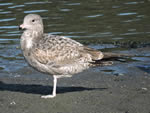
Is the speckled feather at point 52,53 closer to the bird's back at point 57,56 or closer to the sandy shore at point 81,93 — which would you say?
the bird's back at point 57,56

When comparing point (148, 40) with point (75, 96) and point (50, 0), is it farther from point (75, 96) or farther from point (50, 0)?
point (50, 0)

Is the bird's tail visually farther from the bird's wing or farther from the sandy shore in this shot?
the sandy shore

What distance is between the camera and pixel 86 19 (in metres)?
17.2

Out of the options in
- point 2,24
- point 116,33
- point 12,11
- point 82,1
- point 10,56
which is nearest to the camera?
point 10,56

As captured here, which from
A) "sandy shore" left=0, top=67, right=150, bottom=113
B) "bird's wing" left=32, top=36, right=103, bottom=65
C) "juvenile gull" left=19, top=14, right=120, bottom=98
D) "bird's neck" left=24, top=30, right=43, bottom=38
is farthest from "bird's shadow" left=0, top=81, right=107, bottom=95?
"bird's neck" left=24, top=30, right=43, bottom=38

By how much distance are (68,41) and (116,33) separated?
689 cm

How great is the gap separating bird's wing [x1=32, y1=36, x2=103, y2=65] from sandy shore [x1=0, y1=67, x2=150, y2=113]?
30.5 inches

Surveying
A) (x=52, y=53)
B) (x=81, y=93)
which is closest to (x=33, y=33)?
(x=52, y=53)

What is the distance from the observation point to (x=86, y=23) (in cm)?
1659

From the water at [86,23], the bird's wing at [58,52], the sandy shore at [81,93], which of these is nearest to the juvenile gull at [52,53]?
the bird's wing at [58,52]

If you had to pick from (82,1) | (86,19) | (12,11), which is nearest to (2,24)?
(12,11)

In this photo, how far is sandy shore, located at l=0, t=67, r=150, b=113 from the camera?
730 cm

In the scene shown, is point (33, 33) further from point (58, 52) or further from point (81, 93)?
point (81, 93)

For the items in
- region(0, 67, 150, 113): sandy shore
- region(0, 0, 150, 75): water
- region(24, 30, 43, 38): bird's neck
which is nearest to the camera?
region(0, 67, 150, 113): sandy shore
